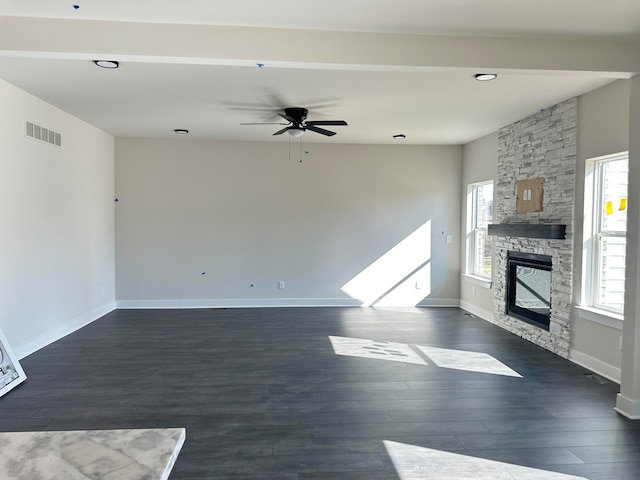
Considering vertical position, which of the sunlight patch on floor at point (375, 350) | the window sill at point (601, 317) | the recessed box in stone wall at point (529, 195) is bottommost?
the sunlight patch on floor at point (375, 350)

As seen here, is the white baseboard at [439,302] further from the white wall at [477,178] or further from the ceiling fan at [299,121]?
the ceiling fan at [299,121]

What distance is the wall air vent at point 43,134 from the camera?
14.5 ft

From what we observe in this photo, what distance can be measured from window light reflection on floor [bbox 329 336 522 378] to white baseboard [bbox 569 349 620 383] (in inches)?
30.6

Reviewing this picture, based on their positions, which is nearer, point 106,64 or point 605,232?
point 106,64

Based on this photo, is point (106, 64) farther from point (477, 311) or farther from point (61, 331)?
point (477, 311)

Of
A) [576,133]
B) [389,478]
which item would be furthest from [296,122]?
[389,478]

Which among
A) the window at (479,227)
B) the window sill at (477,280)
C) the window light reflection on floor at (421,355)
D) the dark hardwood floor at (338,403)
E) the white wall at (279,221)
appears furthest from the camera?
the white wall at (279,221)

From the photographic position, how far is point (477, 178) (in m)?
6.59

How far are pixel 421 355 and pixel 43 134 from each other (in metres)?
4.92

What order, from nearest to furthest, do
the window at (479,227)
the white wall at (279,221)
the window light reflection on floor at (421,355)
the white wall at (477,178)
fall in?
the window light reflection on floor at (421,355) < the white wall at (477,178) < the window at (479,227) < the white wall at (279,221)

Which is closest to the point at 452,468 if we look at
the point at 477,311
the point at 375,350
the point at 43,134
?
the point at 375,350

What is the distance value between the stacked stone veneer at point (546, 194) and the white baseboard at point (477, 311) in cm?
31

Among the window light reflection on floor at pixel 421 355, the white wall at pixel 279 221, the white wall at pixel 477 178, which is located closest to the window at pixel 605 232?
the window light reflection on floor at pixel 421 355

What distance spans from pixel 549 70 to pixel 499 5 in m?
0.77
